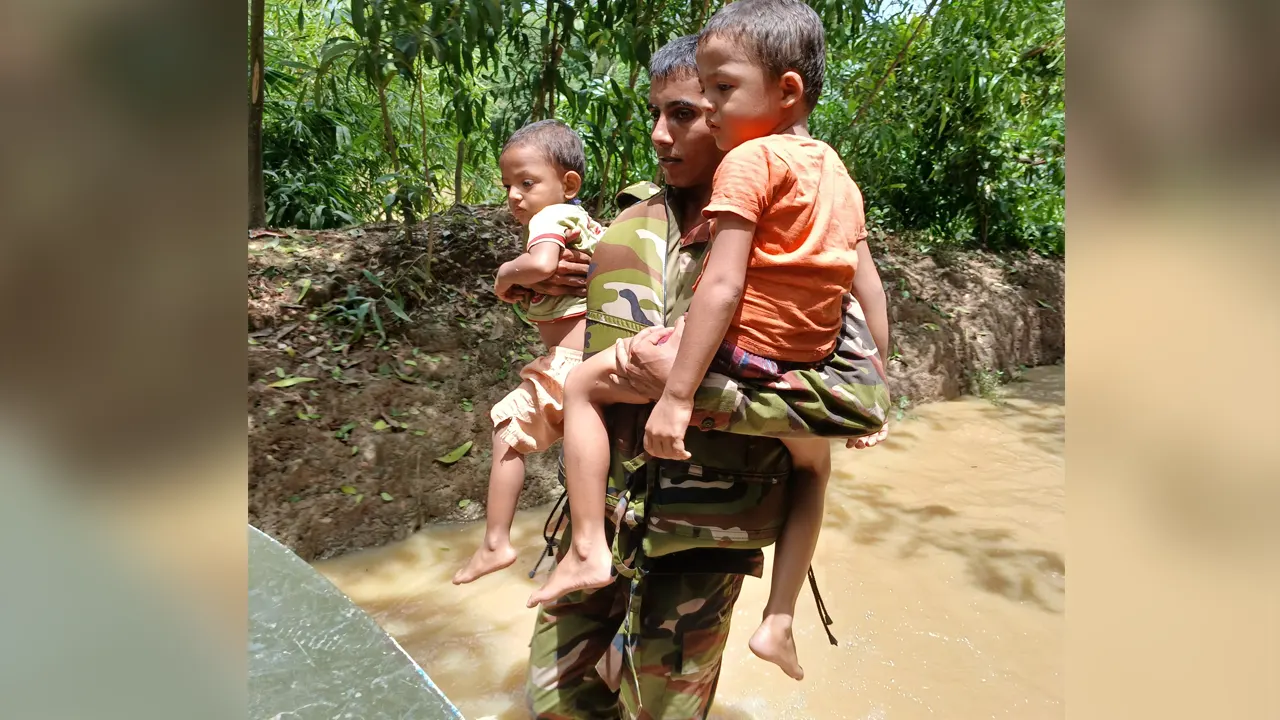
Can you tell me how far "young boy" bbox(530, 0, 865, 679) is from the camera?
984 mm

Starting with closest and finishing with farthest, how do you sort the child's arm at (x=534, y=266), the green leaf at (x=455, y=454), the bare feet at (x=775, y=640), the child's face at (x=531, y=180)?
the bare feet at (x=775, y=640)
the child's arm at (x=534, y=266)
the child's face at (x=531, y=180)
the green leaf at (x=455, y=454)

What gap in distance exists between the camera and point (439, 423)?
11.0 feet

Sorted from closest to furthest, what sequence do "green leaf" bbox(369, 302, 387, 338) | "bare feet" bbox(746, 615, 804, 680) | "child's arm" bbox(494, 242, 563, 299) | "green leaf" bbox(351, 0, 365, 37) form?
"bare feet" bbox(746, 615, 804, 680), "child's arm" bbox(494, 242, 563, 299), "green leaf" bbox(351, 0, 365, 37), "green leaf" bbox(369, 302, 387, 338)

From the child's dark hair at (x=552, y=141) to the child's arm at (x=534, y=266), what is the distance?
0.72 ft

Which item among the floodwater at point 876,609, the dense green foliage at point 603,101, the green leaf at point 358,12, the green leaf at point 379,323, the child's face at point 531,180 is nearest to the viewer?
the child's face at point 531,180

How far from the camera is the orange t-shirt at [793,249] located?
1000mm

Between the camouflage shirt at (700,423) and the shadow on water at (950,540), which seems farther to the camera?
the shadow on water at (950,540)

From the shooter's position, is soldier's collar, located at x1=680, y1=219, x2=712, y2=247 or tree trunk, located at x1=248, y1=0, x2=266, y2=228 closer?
soldier's collar, located at x1=680, y1=219, x2=712, y2=247

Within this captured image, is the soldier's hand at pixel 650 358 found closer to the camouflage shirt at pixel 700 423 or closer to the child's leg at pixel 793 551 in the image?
the camouflage shirt at pixel 700 423

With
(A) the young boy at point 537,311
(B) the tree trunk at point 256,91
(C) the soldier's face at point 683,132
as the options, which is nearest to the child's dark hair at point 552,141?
(A) the young boy at point 537,311

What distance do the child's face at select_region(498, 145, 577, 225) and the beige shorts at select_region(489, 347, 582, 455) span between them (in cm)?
30

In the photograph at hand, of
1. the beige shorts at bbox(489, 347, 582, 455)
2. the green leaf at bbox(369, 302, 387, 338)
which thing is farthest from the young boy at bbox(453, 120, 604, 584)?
the green leaf at bbox(369, 302, 387, 338)

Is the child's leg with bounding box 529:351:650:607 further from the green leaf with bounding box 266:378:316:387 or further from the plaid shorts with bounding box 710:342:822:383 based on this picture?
the green leaf with bounding box 266:378:316:387
